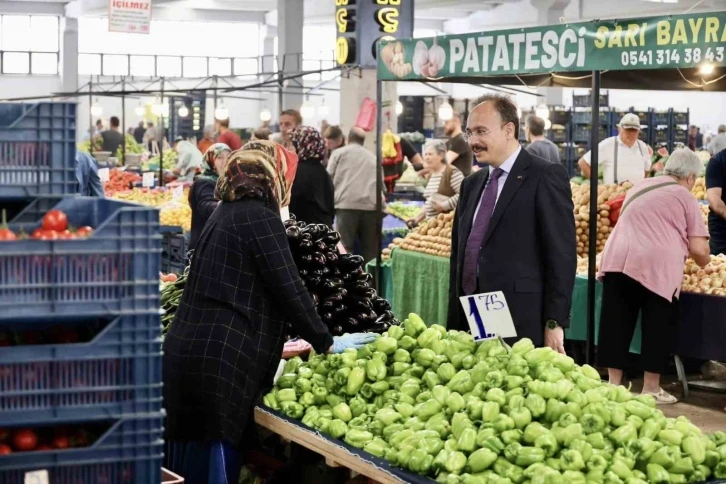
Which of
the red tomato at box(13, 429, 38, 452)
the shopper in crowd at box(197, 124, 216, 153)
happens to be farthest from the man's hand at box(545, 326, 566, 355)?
the shopper in crowd at box(197, 124, 216, 153)

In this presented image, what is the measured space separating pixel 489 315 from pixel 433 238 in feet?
14.7

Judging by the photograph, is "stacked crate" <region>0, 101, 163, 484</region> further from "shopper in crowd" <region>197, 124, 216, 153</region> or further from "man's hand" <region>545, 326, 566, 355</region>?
"shopper in crowd" <region>197, 124, 216, 153</region>

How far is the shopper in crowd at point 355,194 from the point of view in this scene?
407 inches

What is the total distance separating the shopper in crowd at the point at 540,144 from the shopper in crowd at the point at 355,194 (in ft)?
4.92

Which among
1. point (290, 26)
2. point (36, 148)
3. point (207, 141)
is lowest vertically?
point (36, 148)

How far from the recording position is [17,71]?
34031 millimetres

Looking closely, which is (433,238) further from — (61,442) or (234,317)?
(61,442)

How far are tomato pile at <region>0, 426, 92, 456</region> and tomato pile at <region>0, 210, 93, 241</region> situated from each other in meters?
0.49

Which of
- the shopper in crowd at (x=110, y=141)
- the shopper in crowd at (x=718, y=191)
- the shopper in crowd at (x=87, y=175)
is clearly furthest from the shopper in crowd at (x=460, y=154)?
the shopper in crowd at (x=110, y=141)

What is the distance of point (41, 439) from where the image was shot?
9.54 ft

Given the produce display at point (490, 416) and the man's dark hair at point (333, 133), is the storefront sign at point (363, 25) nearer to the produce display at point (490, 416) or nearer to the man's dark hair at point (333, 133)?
the man's dark hair at point (333, 133)

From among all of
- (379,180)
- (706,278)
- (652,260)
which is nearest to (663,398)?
(706,278)

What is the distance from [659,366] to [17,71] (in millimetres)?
30176

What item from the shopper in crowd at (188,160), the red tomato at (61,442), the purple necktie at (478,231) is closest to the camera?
the red tomato at (61,442)
